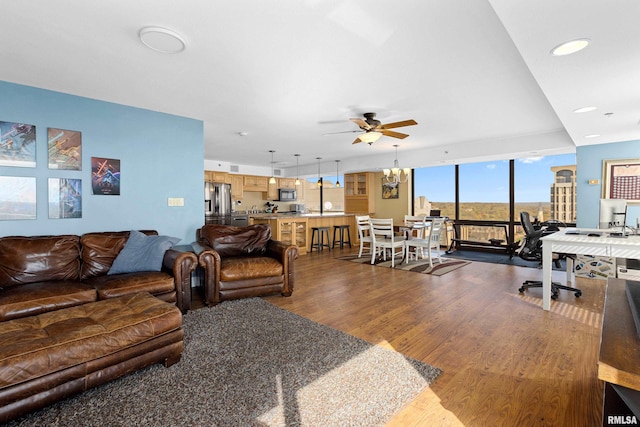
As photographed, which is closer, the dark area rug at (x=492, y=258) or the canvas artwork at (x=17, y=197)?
the canvas artwork at (x=17, y=197)

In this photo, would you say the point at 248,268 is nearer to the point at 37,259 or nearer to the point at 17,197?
the point at 37,259

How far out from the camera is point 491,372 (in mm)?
2090

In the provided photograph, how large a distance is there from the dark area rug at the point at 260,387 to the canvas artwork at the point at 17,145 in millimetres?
2535

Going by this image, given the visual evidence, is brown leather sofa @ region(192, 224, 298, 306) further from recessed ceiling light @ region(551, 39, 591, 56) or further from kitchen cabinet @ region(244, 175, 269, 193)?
kitchen cabinet @ region(244, 175, 269, 193)

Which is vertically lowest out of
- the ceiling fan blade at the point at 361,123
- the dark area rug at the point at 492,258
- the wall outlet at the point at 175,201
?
the dark area rug at the point at 492,258

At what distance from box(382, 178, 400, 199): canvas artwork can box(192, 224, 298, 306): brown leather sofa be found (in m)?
5.42

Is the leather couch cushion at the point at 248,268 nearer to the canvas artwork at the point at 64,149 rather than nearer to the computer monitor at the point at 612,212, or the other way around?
the canvas artwork at the point at 64,149

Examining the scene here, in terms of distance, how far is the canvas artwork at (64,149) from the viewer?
3285 millimetres

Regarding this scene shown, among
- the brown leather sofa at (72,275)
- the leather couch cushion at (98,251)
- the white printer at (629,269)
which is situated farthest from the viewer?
the white printer at (629,269)

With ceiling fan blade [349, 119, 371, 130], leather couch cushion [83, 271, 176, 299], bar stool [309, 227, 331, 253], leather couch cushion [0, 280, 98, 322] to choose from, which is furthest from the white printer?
leather couch cushion [0, 280, 98, 322]

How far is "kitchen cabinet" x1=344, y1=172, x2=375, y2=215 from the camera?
923cm

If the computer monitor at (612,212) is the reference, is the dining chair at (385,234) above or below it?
below

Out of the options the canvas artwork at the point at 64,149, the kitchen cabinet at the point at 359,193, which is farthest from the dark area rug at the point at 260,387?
the kitchen cabinet at the point at 359,193

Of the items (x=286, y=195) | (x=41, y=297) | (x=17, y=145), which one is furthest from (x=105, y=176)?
(x=286, y=195)
